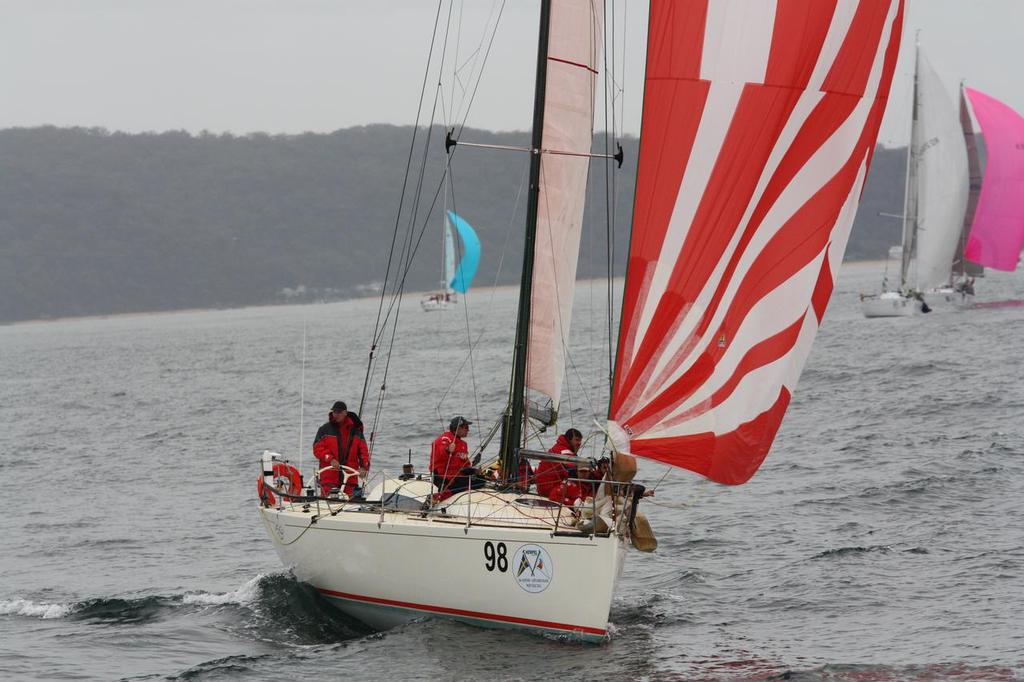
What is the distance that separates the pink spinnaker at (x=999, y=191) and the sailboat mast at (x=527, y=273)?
4642 cm

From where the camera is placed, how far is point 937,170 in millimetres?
51625

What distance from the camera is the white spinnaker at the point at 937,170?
2031 inches

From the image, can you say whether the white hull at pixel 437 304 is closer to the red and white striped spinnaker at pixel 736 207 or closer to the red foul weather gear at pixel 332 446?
the red foul weather gear at pixel 332 446

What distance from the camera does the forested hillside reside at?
141 m

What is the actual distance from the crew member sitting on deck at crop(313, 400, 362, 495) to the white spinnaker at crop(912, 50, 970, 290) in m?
43.2

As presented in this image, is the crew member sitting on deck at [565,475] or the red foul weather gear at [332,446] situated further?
the red foul weather gear at [332,446]

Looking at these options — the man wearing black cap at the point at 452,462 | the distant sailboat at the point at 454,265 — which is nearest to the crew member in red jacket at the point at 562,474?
the man wearing black cap at the point at 452,462

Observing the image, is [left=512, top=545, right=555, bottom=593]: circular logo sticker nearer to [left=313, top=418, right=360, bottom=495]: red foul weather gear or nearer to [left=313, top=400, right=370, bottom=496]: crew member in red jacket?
[left=313, top=400, right=370, bottom=496]: crew member in red jacket

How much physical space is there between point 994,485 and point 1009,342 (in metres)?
24.0

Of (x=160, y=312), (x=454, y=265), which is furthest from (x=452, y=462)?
(x=160, y=312)

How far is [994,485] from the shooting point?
679 inches

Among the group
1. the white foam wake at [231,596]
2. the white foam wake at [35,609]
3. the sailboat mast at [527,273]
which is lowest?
the white foam wake at [35,609]

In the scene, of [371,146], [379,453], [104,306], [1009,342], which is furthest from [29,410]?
[371,146]

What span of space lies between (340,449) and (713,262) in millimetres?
4902
